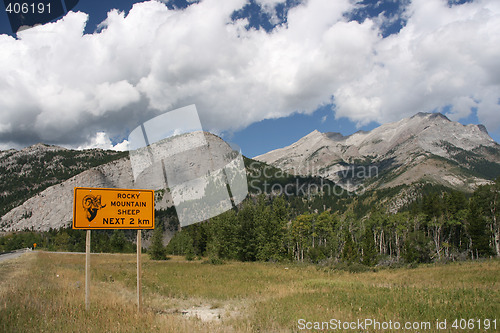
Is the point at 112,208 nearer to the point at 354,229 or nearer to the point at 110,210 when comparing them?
the point at 110,210

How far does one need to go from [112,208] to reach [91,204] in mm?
646

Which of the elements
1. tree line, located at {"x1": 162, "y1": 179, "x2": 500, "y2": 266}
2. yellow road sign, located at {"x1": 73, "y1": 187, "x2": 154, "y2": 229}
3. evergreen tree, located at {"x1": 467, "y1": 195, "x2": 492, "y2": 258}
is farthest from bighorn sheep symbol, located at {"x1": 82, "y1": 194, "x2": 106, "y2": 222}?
evergreen tree, located at {"x1": 467, "y1": 195, "x2": 492, "y2": 258}

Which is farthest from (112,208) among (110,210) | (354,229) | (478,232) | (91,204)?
(354,229)

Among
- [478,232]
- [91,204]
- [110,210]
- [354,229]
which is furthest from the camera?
[354,229]

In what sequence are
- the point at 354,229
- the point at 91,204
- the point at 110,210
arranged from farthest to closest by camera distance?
the point at 354,229 → the point at 110,210 → the point at 91,204

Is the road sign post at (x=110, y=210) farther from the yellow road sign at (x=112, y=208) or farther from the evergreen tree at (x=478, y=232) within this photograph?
the evergreen tree at (x=478, y=232)

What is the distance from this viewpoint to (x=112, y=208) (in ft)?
32.3

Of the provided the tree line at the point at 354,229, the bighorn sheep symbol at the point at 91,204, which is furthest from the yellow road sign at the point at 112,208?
the tree line at the point at 354,229

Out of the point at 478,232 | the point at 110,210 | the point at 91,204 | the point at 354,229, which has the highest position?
the point at 91,204

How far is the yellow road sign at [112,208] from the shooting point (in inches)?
370

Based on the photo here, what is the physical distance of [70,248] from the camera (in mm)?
103250

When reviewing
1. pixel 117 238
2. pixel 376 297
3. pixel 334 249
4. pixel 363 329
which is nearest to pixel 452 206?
pixel 334 249

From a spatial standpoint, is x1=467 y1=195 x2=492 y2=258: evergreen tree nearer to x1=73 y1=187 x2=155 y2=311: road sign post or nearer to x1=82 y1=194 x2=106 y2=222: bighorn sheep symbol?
x1=73 y1=187 x2=155 y2=311: road sign post

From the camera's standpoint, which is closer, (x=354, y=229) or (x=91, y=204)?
(x=91, y=204)
